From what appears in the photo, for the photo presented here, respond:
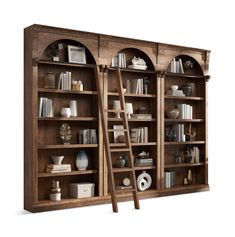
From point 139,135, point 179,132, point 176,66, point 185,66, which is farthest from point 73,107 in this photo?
point 185,66

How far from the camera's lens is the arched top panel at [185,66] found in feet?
27.9

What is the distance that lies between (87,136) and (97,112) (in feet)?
1.36

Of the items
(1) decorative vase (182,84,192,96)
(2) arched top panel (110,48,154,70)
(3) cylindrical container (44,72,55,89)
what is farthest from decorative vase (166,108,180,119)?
(3) cylindrical container (44,72,55,89)

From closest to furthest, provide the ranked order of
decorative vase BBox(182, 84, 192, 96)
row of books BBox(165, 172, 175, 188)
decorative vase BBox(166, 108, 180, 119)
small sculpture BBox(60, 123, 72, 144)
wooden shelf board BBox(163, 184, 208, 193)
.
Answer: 1. small sculpture BBox(60, 123, 72, 144)
2. wooden shelf board BBox(163, 184, 208, 193)
3. row of books BBox(165, 172, 175, 188)
4. decorative vase BBox(166, 108, 180, 119)
5. decorative vase BBox(182, 84, 192, 96)

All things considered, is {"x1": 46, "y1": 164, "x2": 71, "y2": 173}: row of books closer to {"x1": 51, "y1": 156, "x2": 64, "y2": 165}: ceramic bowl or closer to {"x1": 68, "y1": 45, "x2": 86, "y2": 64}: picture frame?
{"x1": 51, "y1": 156, "x2": 64, "y2": 165}: ceramic bowl

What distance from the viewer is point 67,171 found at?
277 inches

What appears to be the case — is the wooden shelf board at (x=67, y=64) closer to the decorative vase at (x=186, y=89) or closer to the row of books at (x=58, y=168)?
the row of books at (x=58, y=168)

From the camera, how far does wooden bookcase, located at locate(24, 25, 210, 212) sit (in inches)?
264

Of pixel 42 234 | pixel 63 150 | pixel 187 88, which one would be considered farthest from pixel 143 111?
pixel 42 234

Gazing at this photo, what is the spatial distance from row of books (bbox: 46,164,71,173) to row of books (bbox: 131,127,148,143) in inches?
53.5

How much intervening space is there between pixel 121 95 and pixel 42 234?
2.74m

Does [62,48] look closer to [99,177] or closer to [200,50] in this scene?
[99,177]

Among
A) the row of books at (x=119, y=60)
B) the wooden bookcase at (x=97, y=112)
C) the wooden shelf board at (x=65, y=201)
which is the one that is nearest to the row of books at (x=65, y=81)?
the wooden bookcase at (x=97, y=112)

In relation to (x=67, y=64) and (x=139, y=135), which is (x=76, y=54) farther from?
(x=139, y=135)
